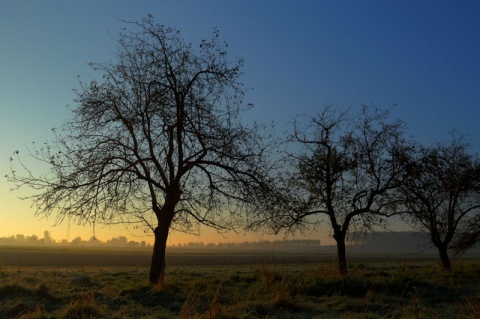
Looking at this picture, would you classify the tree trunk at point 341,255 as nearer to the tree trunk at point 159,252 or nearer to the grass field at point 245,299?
the grass field at point 245,299

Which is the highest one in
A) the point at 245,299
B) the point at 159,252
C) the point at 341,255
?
the point at 159,252

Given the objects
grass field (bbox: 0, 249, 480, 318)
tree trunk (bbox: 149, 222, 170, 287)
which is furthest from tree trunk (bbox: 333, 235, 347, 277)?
tree trunk (bbox: 149, 222, 170, 287)

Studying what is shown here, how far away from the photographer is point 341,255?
23344 mm

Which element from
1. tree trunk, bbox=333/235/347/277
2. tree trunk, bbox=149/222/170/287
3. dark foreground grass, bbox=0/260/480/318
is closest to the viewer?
dark foreground grass, bbox=0/260/480/318

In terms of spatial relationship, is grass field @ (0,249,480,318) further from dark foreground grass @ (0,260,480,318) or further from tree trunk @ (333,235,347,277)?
tree trunk @ (333,235,347,277)

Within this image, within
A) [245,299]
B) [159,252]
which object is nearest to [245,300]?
[245,299]

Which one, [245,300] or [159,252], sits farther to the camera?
[159,252]

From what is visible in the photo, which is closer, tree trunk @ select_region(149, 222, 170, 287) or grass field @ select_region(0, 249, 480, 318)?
grass field @ select_region(0, 249, 480, 318)

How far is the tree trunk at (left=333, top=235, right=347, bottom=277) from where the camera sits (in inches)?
897

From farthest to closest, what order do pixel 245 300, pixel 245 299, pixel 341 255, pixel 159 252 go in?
pixel 341 255, pixel 159 252, pixel 245 299, pixel 245 300

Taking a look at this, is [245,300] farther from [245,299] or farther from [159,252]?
[159,252]

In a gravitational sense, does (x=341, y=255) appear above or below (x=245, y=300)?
above

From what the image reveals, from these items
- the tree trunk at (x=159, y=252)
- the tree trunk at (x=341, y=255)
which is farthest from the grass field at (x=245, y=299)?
the tree trunk at (x=341, y=255)

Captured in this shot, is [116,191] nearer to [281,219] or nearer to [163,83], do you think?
[163,83]
